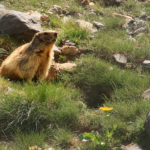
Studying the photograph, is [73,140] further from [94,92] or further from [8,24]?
[8,24]

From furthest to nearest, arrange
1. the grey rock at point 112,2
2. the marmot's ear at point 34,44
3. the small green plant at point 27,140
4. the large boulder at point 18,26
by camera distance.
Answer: the grey rock at point 112,2
the large boulder at point 18,26
the marmot's ear at point 34,44
the small green plant at point 27,140

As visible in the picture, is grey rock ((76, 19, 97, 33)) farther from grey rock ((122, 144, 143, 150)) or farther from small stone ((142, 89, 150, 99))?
grey rock ((122, 144, 143, 150))

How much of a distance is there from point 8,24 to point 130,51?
2958 mm

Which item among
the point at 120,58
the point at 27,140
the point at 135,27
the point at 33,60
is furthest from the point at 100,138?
the point at 135,27

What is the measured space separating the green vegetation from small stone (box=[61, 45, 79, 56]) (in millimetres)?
157

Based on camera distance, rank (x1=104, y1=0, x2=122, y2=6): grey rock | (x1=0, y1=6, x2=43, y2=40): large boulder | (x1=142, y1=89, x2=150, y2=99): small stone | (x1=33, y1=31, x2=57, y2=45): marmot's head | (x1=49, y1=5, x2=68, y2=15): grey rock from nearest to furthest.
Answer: (x1=142, y1=89, x2=150, y2=99): small stone
(x1=33, y1=31, x2=57, y2=45): marmot's head
(x1=0, y1=6, x2=43, y2=40): large boulder
(x1=49, y1=5, x2=68, y2=15): grey rock
(x1=104, y1=0, x2=122, y2=6): grey rock

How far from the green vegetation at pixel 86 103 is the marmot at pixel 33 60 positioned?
Result: 1.22 feet

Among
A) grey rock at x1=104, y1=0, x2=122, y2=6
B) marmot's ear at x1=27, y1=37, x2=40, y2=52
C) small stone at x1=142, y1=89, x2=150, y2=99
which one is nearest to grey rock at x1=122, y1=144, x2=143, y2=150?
small stone at x1=142, y1=89, x2=150, y2=99

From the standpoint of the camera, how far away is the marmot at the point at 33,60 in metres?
5.50

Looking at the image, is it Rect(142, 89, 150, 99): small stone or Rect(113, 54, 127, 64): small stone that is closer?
Rect(142, 89, 150, 99): small stone

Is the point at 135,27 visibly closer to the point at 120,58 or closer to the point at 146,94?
the point at 120,58

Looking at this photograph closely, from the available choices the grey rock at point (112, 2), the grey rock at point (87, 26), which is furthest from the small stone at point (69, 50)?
the grey rock at point (112, 2)

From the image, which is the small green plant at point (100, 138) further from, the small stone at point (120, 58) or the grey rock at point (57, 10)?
the grey rock at point (57, 10)

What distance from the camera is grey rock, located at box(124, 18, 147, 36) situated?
728 cm
